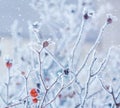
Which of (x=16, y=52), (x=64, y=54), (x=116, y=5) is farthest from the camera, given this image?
(x=116, y=5)

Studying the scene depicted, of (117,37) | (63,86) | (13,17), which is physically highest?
(13,17)

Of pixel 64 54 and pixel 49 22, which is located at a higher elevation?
pixel 49 22

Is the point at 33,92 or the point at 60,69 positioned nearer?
the point at 33,92

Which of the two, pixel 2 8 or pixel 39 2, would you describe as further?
pixel 2 8

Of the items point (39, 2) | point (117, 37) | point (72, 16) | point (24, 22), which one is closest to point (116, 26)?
point (117, 37)

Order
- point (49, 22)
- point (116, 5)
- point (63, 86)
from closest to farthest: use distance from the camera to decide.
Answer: point (63, 86)
point (49, 22)
point (116, 5)

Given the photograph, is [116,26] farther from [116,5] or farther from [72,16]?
[72,16]

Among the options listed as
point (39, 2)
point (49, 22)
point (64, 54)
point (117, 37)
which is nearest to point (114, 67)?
point (64, 54)
